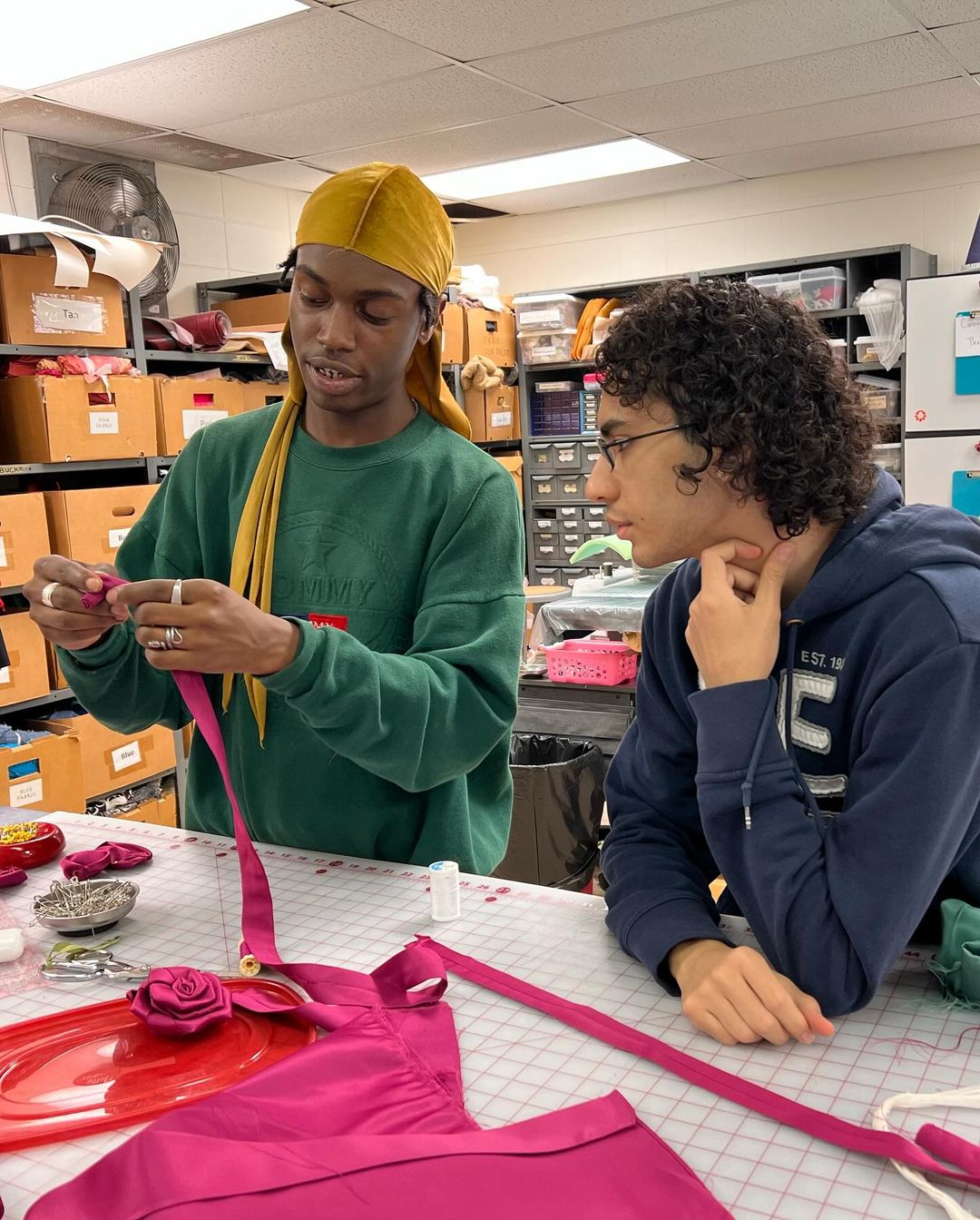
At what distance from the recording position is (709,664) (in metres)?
1.22

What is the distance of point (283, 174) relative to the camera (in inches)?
231

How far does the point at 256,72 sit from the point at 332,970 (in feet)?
12.5

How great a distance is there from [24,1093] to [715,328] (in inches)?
41.4

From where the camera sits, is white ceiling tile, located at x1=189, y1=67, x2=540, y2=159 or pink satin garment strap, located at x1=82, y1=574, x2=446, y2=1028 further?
white ceiling tile, located at x1=189, y1=67, x2=540, y2=159

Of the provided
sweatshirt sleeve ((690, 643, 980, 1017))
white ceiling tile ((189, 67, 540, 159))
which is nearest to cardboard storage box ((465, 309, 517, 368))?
white ceiling tile ((189, 67, 540, 159))

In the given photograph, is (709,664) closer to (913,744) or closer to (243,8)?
(913,744)

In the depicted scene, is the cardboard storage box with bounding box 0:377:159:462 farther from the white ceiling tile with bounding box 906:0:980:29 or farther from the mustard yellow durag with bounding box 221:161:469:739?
the white ceiling tile with bounding box 906:0:980:29

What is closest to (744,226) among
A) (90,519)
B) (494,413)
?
(494,413)

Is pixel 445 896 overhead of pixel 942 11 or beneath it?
beneath

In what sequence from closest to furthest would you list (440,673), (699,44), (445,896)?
(445,896)
(440,673)
(699,44)

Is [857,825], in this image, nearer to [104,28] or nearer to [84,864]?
[84,864]

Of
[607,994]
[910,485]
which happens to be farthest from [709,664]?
[910,485]

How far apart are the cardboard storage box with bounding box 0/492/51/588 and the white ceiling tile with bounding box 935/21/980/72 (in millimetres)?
3645

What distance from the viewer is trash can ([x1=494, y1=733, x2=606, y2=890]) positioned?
321 centimetres
